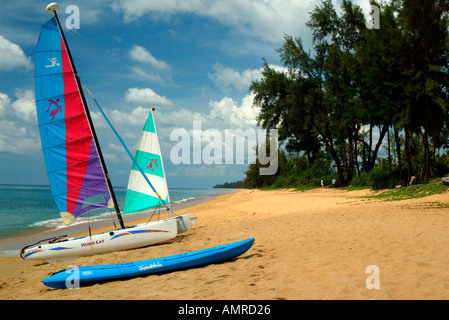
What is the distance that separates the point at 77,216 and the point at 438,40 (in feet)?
76.1

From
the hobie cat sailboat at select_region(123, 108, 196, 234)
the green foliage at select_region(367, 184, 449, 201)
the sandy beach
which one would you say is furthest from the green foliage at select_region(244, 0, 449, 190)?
the hobie cat sailboat at select_region(123, 108, 196, 234)

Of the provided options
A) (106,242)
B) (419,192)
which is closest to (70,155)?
(106,242)

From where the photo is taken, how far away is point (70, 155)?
33.9 feet

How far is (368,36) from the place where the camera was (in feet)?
81.0

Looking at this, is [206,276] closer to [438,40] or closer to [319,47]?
[438,40]

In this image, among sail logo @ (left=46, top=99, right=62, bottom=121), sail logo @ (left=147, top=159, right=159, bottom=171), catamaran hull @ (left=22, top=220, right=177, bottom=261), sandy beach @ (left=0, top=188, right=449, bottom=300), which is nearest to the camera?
sandy beach @ (left=0, top=188, right=449, bottom=300)

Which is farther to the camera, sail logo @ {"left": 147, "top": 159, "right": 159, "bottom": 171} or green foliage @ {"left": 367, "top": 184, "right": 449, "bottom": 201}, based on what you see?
green foliage @ {"left": 367, "top": 184, "right": 449, "bottom": 201}

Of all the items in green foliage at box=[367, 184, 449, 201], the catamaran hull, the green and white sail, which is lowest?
the catamaran hull

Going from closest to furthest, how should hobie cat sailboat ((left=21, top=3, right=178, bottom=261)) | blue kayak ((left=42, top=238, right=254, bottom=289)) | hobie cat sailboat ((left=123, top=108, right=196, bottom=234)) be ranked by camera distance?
blue kayak ((left=42, top=238, right=254, bottom=289)), hobie cat sailboat ((left=21, top=3, right=178, bottom=261)), hobie cat sailboat ((left=123, top=108, right=196, bottom=234))

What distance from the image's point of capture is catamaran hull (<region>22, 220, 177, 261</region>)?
951 centimetres

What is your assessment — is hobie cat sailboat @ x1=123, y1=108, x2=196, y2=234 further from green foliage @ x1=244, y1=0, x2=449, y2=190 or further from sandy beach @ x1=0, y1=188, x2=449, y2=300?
green foliage @ x1=244, y1=0, x2=449, y2=190

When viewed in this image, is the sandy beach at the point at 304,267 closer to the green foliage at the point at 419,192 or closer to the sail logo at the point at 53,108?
the sail logo at the point at 53,108

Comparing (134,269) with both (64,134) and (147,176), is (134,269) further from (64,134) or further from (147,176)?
(64,134)
